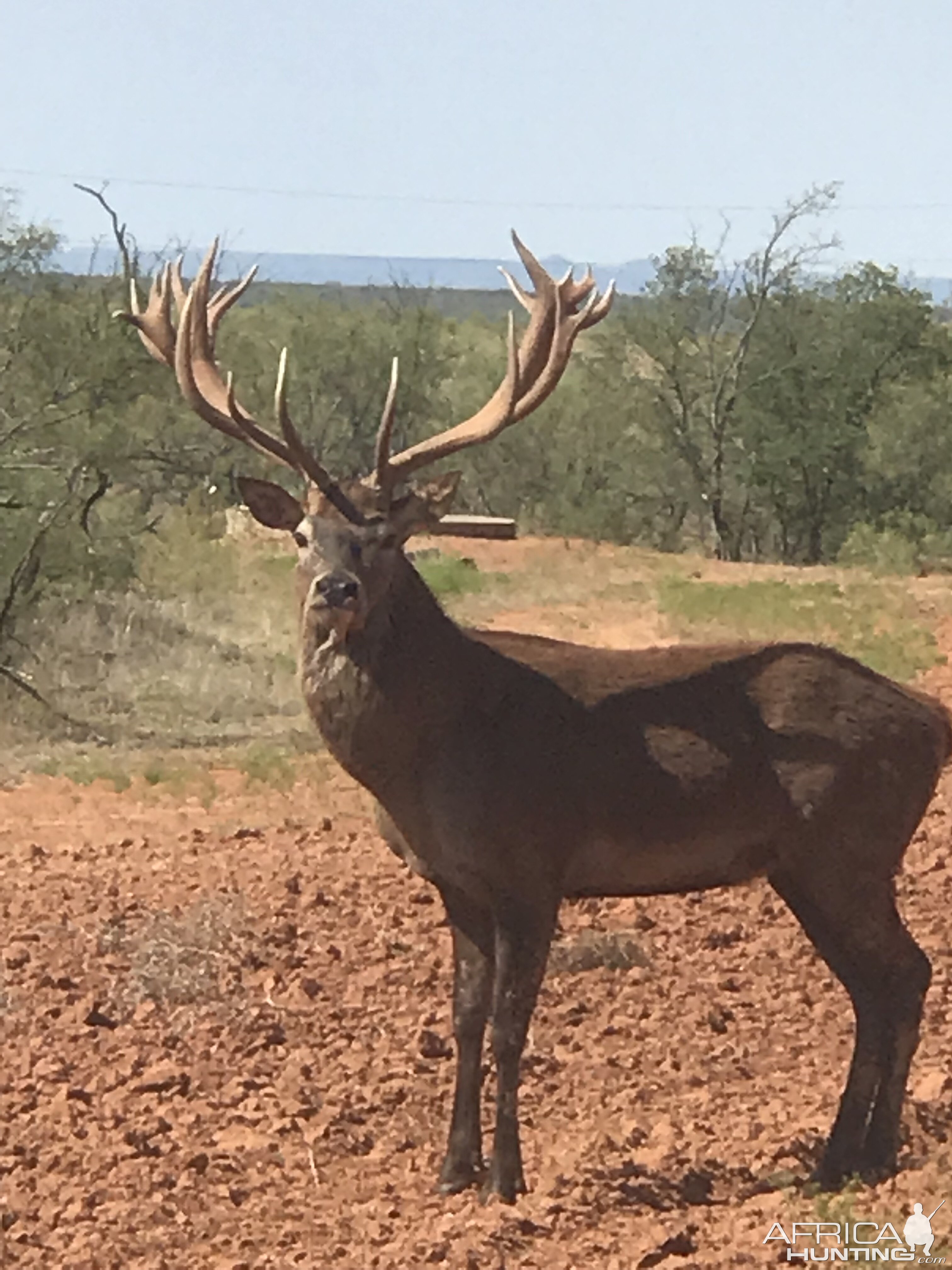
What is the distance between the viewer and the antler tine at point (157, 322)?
682cm

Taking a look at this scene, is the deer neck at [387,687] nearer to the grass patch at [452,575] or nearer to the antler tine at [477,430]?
the antler tine at [477,430]

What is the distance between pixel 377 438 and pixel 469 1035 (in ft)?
6.47

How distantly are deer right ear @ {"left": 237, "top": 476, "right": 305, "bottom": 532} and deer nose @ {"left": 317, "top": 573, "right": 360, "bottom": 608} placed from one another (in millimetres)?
486

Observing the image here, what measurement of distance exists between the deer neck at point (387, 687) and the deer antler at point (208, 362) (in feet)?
1.12

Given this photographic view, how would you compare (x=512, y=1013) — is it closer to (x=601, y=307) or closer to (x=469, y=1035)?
(x=469, y=1035)

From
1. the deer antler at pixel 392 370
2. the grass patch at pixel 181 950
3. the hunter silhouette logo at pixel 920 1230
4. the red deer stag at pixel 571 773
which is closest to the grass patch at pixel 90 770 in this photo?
the grass patch at pixel 181 950

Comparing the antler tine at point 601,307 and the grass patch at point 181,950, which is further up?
the antler tine at point 601,307

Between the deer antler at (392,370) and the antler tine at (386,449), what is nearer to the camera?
the antler tine at (386,449)

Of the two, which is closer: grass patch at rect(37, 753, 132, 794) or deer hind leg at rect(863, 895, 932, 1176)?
deer hind leg at rect(863, 895, 932, 1176)

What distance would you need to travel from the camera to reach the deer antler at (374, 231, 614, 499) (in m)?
6.37

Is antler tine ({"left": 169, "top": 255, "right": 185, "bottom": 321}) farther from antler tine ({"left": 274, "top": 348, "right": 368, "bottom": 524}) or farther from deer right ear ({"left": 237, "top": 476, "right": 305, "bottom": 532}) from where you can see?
antler tine ({"left": 274, "top": 348, "right": 368, "bottom": 524})

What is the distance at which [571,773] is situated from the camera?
598cm

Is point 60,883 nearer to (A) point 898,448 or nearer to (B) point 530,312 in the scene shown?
(B) point 530,312

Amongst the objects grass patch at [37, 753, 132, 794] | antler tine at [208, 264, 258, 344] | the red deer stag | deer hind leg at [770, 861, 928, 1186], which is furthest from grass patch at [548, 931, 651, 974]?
grass patch at [37, 753, 132, 794]
